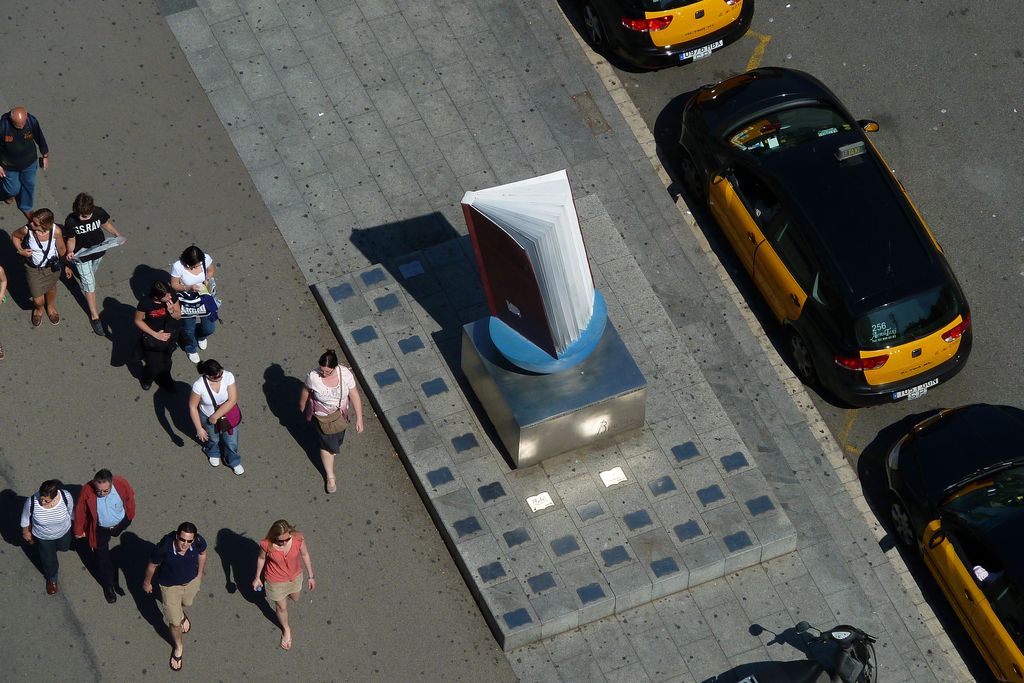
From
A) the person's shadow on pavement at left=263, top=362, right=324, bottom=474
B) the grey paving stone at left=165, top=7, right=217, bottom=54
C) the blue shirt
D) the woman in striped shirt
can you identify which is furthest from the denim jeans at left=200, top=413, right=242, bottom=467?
the grey paving stone at left=165, top=7, right=217, bottom=54

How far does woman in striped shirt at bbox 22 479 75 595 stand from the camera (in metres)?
13.3

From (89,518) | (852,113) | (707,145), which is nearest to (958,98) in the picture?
(852,113)

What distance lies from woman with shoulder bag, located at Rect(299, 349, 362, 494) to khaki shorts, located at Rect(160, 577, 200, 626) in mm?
1881

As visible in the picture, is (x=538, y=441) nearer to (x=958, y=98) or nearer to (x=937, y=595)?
(x=937, y=595)

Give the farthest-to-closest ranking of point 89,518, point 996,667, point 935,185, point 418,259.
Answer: point 935,185
point 418,259
point 996,667
point 89,518

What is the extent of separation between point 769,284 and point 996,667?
15.1ft

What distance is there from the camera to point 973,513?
1477cm

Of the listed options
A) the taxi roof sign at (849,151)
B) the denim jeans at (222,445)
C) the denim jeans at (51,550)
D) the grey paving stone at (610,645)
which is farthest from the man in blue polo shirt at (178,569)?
the taxi roof sign at (849,151)

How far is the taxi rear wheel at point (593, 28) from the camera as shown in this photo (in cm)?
1861

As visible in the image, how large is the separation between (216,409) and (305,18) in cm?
636

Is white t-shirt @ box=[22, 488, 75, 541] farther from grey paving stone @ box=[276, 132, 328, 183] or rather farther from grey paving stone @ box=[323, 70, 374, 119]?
grey paving stone @ box=[323, 70, 374, 119]

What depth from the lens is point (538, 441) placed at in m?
14.9

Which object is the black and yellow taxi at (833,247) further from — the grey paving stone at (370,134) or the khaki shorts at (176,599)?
the khaki shorts at (176,599)

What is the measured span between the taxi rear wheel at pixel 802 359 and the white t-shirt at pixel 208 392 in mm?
6107
